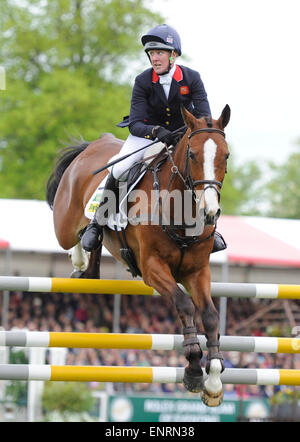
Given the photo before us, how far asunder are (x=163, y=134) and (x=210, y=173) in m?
0.77

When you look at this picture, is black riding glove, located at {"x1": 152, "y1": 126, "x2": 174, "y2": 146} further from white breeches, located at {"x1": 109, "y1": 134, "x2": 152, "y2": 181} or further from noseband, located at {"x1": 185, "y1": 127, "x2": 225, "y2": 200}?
white breeches, located at {"x1": 109, "y1": 134, "x2": 152, "y2": 181}

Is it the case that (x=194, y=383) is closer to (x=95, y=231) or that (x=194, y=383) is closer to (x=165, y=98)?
(x=95, y=231)

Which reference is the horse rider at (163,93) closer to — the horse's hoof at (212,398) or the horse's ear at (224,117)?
the horse's ear at (224,117)

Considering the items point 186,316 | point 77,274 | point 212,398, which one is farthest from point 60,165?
point 212,398

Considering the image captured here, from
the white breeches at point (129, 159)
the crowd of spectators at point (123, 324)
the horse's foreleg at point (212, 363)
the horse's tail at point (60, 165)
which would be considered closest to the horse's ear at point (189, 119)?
the white breeches at point (129, 159)

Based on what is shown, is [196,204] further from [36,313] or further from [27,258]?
[27,258]

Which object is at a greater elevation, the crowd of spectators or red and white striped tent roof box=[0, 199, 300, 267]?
red and white striped tent roof box=[0, 199, 300, 267]

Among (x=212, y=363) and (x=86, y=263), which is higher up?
(x=86, y=263)

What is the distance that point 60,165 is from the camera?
7777mm

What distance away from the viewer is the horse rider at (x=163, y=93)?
18.2ft

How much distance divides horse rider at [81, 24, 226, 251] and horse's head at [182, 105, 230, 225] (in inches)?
17.4

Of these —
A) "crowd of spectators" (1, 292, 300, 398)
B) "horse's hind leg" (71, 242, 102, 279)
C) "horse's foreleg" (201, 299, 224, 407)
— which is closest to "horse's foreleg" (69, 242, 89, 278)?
"horse's hind leg" (71, 242, 102, 279)

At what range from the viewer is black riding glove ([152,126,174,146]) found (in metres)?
5.46

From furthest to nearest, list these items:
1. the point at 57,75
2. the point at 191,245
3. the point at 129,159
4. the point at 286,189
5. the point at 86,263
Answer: the point at 286,189, the point at 57,75, the point at 86,263, the point at 129,159, the point at 191,245
